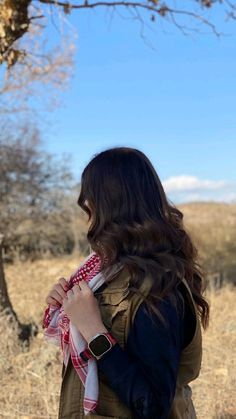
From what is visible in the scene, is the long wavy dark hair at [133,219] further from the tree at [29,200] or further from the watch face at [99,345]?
the tree at [29,200]

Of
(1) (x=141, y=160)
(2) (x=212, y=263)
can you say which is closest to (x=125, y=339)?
(1) (x=141, y=160)

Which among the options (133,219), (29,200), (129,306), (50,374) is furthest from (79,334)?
(29,200)

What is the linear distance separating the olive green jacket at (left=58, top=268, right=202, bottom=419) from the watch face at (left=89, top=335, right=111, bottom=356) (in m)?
0.05

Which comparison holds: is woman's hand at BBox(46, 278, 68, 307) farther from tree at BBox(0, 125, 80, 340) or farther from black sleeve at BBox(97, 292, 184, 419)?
tree at BBox(0, 125, 80, 340)

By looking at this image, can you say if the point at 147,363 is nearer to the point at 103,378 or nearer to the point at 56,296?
the point at 103,378

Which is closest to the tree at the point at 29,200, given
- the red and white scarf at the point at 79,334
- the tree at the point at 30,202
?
the tree at the point at 30,202

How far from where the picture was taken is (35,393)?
159 inches

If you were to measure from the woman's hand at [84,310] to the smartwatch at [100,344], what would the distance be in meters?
0.02

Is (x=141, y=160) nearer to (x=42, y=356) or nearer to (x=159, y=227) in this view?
(x=159, y=227)

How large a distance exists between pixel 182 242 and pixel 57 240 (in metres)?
9.87

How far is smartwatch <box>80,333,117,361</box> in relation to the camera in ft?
5.49

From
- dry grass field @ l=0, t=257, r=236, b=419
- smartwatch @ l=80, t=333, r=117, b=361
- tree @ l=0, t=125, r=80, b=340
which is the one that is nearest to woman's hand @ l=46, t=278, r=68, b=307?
smartwatch @ l=80, t=333, r=117, b=361

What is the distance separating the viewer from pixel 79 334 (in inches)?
69.9

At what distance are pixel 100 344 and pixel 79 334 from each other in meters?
0.12
